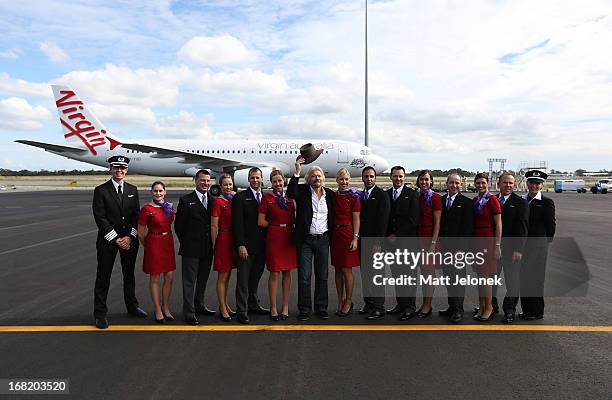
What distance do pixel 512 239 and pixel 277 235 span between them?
9.36 ft

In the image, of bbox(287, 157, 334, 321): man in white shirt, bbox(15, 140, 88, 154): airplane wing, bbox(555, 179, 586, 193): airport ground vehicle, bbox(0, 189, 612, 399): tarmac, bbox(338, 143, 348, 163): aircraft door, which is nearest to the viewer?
bbox(0, 189, 612, 399): tarmac

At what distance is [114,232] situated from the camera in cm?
503

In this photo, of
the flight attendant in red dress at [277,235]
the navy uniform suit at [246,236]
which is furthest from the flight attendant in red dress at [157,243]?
the flight attendant in red dress at [277,235]

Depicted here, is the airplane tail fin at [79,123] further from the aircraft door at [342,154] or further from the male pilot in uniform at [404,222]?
the male pilot in uniform at [404,222]

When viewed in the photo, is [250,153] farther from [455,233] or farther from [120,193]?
[455,233]

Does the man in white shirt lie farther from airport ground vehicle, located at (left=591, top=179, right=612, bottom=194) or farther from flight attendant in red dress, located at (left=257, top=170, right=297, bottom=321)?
airport ground vehicle, located at (left=591, top=179, right=612, bottom=194)

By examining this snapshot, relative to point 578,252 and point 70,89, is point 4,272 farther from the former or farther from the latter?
point 70,89

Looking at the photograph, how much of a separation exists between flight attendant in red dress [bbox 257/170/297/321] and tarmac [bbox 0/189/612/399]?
0.39 metres

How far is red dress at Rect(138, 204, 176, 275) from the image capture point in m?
5.11

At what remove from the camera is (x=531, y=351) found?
4.16 metres

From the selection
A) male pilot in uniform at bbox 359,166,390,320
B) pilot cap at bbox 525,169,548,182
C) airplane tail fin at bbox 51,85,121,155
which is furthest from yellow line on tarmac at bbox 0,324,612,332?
airplane tail fin at bbox 51,85,121,155

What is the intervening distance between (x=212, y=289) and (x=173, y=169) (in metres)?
23.2

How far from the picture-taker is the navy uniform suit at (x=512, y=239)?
5.11 meters

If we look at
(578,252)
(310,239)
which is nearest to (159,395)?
(310,239)
